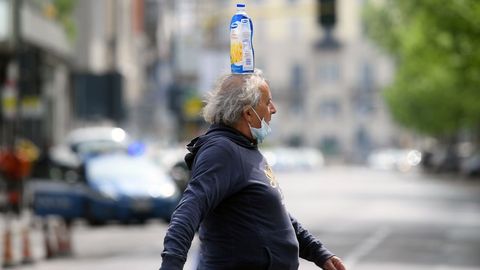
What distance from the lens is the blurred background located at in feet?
82.4

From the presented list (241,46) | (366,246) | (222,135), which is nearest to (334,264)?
(222,135)

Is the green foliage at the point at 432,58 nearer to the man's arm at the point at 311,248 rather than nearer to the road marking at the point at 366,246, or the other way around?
the road marking at the point at 366,246

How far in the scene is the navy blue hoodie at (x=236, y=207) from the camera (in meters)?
6.33

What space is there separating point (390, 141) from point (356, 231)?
122m

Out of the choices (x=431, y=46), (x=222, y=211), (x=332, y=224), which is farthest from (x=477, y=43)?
(x=222, y=211)

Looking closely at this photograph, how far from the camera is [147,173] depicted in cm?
2825

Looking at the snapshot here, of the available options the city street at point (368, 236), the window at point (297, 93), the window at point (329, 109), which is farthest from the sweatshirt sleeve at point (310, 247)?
the window at point (329, 109)

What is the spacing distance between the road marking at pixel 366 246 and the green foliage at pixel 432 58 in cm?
1192

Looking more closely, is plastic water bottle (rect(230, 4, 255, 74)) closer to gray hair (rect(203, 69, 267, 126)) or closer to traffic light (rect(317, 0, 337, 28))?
gray hair (rect(203, 69, 267, 126))

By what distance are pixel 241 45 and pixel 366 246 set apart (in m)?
17.7

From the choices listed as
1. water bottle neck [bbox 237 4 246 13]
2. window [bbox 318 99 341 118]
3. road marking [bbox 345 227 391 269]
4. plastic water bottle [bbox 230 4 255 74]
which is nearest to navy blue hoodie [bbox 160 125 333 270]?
plastic water bottle [bbox 230 4 255 74]

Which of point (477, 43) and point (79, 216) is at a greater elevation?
point (477, 43)

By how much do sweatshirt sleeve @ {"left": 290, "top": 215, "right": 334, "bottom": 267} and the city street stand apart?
277 cm

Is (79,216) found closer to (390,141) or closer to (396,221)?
(396,221)
